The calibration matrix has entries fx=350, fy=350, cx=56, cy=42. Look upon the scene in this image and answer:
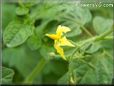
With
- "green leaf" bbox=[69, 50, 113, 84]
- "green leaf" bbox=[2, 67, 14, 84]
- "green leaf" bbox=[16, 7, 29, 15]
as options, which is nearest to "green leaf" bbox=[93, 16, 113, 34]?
"green leaf" bbox=[69, 50, 113, 84]

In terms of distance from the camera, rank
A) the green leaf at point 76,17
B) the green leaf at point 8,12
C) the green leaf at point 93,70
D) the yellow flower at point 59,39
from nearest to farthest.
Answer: the yellow flower at point 59,39
the green leaf at point 93,70
the green leaf at point 76,17
the green leaf at point 8,12

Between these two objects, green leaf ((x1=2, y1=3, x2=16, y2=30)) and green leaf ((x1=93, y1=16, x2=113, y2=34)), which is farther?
green leaf ((x1=2, y1=3, x2=16, y2=30))

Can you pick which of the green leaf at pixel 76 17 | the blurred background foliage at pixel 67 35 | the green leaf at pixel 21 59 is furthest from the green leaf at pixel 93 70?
the green leaf at pixel 21 59

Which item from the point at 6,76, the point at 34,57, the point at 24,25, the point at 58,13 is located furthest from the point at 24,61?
the point at 6,76

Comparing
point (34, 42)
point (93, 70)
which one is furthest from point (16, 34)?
point (93, 70)

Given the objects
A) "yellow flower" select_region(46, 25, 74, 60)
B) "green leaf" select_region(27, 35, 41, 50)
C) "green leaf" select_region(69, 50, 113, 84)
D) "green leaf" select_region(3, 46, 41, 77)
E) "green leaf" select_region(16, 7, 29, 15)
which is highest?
"green leaf" select_region(16, 7, 29, 15)

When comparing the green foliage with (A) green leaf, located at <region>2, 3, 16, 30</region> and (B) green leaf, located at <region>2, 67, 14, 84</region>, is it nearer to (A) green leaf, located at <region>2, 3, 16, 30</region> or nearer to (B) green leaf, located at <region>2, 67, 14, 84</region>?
(B) green leaf, located at <region>2, 67, 14, 84</region>

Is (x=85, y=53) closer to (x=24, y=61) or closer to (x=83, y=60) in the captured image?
(x=83, y=60)

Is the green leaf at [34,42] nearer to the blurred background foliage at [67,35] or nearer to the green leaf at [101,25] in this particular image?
the blurred background foliage at [67,35]
